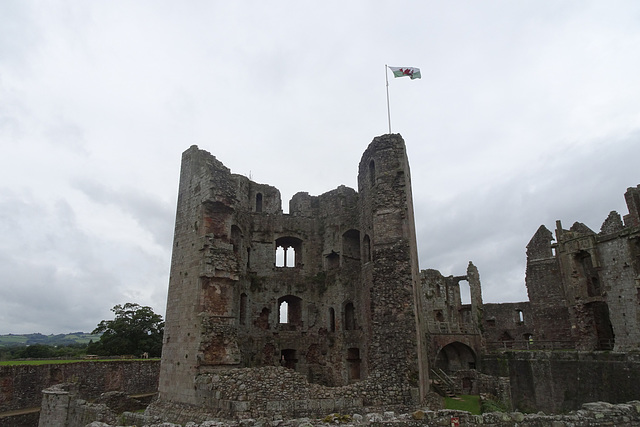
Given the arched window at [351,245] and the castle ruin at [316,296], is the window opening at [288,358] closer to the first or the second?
the castle ruin at [316,296]

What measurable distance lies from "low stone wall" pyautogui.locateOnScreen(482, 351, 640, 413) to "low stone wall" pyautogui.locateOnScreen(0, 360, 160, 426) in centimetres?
2408

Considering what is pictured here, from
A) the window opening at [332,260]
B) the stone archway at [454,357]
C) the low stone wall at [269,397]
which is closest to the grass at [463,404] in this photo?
the low stone wall at [269,397]

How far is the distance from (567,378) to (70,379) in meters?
27.7

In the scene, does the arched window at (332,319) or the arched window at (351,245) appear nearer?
the arched window at (332,319)

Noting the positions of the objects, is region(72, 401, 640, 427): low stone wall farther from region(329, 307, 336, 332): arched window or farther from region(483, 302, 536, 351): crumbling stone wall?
region(483, 302, 536, 351): crumbling stone wall

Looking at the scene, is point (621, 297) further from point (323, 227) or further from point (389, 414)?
point (389, 414)

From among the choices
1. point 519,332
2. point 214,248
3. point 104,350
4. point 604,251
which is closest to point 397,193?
point 214,248

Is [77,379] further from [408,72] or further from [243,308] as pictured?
[408,72]

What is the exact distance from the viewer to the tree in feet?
139

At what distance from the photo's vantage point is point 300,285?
2355 centimetres

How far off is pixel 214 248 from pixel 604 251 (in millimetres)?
19999

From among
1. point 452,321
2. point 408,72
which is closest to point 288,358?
point 408,72

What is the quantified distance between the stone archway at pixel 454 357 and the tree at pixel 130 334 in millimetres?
27985

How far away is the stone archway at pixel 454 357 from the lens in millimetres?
33031
